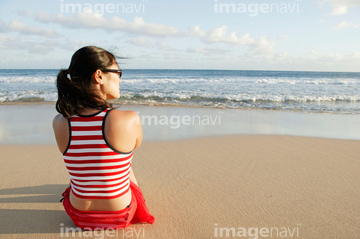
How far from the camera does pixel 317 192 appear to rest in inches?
113

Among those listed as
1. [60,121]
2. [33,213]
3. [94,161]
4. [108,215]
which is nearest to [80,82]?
[60,121]

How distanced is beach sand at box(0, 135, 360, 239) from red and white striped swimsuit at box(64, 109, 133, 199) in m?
0.51

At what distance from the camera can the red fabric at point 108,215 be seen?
1.99 m

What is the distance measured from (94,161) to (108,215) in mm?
523

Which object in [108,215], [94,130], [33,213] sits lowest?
[33,213]

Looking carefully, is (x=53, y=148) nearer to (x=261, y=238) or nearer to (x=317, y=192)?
(x=261, y=238)

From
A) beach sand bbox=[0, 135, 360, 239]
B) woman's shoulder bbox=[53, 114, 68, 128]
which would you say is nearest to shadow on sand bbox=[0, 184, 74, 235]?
beach sand bbox=[0, 135, 360, 239]

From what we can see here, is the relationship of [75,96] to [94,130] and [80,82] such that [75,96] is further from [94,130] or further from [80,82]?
[94,130]

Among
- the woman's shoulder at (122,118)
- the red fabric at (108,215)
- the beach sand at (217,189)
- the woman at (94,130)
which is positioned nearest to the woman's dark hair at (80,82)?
the woman at (94,130)

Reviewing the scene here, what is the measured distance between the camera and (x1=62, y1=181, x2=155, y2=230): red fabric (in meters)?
1.99

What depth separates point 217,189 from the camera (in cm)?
298

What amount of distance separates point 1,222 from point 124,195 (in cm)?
124

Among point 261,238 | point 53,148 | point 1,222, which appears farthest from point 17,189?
point 261,238

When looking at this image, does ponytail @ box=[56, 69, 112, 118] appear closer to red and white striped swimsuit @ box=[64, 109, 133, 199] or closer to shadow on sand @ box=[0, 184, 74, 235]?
red and white striped swimsuit @ box=[64, 109, 133, 199]
